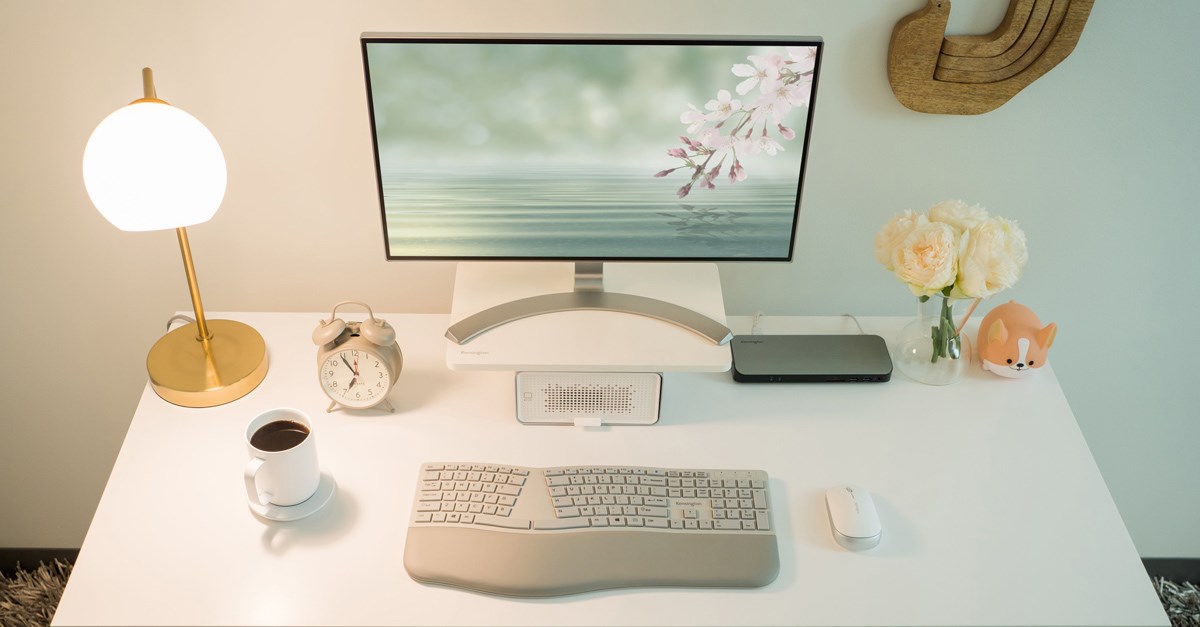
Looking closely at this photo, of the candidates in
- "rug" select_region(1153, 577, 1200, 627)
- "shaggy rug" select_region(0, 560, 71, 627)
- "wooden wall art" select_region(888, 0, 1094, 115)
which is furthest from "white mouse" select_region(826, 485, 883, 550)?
"shaggy rug" select_region(0, 560, 71, 627)

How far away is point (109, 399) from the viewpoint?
175 cm

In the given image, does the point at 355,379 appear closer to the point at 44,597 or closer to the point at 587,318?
the point at 587,318

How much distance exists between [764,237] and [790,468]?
33cm

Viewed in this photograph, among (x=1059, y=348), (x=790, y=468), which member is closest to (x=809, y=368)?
(x=790, y=468)

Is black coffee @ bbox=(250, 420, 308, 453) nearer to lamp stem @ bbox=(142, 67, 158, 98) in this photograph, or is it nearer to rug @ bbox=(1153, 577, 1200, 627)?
lamp stem @ bbox=(142, 67, 158, 98)

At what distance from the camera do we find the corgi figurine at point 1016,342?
138cm

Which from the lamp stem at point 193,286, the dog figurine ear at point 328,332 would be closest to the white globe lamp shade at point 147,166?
the lamp stem at point 193,286

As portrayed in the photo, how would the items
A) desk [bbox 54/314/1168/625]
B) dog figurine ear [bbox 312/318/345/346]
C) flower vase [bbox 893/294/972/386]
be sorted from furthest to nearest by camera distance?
flower vase [bbox 893/294/972/386]
dog figurine ear [bbox 312/318/345/346]
desk [bbox 54/314/1168/625]

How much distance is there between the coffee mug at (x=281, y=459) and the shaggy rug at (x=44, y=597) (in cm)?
102

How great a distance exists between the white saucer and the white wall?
1.66ft

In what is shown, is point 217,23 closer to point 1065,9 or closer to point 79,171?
point 79,171

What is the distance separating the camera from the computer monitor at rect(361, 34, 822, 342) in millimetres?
1144

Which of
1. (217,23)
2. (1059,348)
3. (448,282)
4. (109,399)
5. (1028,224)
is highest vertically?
(217,23)

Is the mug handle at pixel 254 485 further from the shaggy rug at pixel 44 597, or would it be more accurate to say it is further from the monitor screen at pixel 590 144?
the shaggy rug at pixel 44 597
